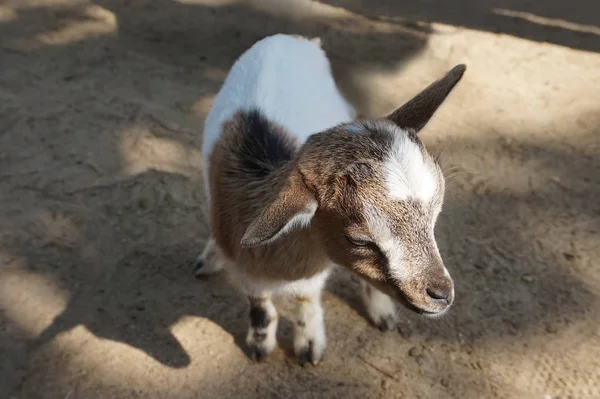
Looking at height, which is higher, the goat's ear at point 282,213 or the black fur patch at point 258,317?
the goat's ear at point 282,213

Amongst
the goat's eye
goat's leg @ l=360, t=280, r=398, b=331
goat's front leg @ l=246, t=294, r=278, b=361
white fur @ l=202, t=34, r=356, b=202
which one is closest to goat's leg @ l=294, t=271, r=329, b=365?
goat's front leg @ l=246, t=294, r=278, b=361

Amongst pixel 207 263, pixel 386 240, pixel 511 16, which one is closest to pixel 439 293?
pixel 386 240

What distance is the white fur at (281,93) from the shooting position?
305 cm

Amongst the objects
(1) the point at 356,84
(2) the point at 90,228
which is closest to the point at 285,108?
(2) the point at 90,228

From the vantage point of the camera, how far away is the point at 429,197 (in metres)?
2.10

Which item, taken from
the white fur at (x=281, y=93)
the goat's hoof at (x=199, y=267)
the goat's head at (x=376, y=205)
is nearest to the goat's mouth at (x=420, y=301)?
the goat's head at (x=376, y=205)

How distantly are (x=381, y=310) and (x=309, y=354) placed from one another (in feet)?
1.49

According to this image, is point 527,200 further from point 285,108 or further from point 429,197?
point 429,197

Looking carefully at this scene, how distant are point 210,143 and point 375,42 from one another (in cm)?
288

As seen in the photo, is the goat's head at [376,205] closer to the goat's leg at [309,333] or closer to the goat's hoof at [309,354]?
the goat's leg at [309,333]

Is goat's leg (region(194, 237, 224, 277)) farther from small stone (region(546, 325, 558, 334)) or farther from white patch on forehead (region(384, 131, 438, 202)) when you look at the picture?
small stone (region(546, 325, 558, 334))

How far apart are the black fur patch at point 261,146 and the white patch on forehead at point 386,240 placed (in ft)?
2.49

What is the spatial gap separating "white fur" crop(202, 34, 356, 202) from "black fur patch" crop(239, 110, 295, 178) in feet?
0.22

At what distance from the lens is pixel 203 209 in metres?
3.95
